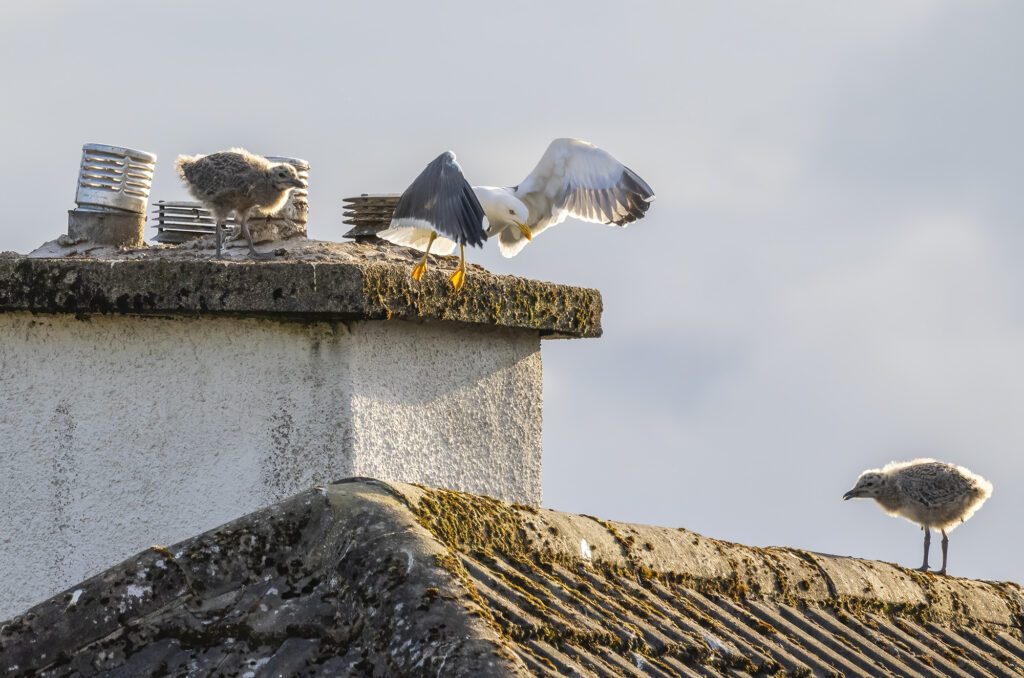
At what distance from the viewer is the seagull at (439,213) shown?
7.40 meters

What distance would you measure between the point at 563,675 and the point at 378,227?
5.28 m

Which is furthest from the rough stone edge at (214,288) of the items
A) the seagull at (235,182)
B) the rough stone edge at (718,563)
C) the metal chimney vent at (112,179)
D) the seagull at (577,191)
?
the seagull at (577,191)

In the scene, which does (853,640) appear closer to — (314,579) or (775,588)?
(775,588)

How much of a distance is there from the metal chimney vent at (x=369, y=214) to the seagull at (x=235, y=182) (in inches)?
27.6

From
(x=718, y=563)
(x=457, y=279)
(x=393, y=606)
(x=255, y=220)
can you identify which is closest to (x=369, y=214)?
(x=255, y=220)

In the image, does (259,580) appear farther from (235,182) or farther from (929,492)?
(929,492)

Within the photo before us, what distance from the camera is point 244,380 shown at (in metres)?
5.88

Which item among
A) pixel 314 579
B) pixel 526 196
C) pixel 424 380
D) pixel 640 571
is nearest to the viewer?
pixel 314 579

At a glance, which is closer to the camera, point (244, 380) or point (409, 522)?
point (409, 522)

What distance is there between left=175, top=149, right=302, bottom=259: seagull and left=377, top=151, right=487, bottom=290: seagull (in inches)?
25.2

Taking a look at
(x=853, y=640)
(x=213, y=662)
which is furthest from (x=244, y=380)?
(x=853, y=640)

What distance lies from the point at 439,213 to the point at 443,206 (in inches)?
2.2

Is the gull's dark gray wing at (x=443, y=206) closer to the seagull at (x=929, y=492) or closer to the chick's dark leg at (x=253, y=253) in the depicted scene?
the chick's dark leg at (x=253, y=253)

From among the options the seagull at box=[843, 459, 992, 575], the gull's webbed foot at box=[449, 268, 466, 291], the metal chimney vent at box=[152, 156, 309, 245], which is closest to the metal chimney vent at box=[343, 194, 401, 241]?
the metal chimney vent at box=[152, 156, 309, 245]
